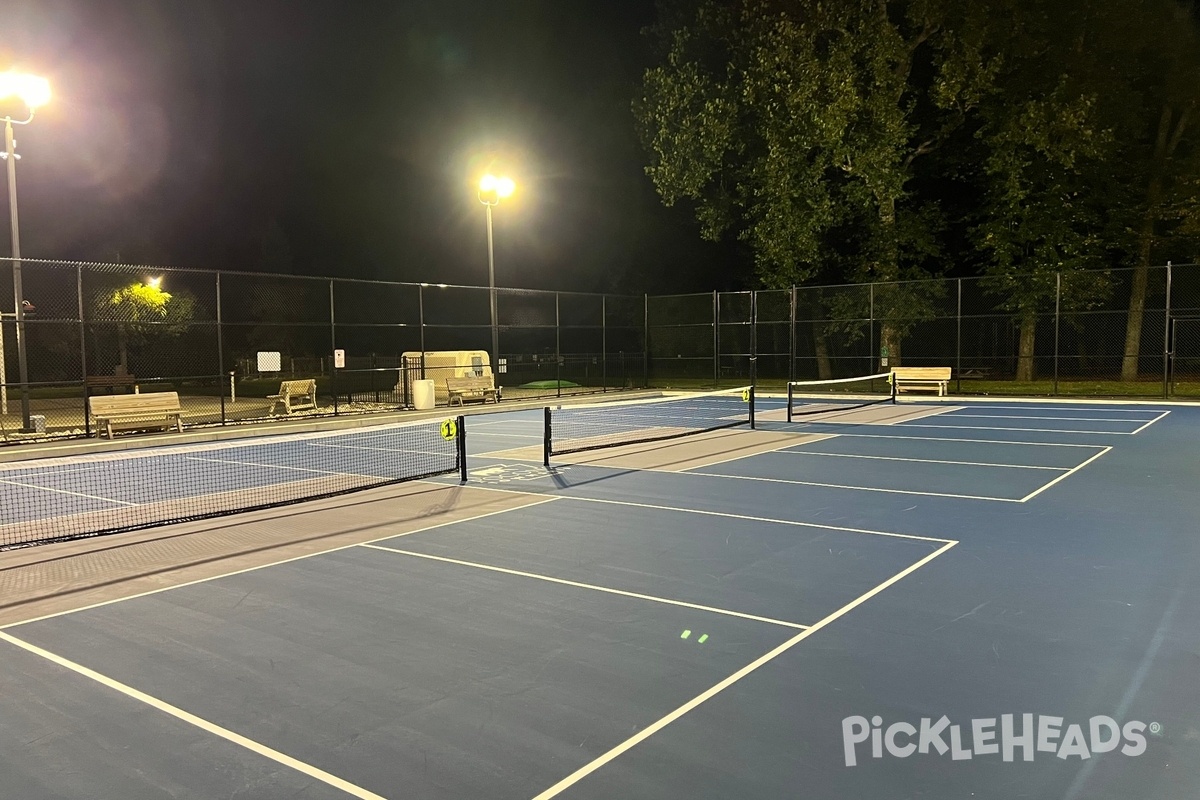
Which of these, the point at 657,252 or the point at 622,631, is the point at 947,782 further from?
the point at 657,252

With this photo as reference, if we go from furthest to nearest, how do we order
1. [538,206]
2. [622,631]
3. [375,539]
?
1. [538,206]
2. [375,539]
3. [622,631]

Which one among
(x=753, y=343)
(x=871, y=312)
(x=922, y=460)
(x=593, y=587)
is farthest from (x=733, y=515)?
(x=871, y=312)

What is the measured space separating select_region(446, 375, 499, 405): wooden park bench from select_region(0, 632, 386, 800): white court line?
62.5 feet

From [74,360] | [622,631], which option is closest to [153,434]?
[622,631]

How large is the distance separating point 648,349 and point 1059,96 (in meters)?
16.2

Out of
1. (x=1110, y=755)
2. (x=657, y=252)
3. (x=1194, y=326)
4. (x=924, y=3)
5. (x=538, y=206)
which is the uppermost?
(x=924, y=3)

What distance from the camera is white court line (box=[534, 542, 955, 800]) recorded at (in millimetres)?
3396

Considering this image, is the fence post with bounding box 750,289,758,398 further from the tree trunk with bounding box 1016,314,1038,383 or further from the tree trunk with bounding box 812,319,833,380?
the tree trunk with bounding box 1016,314,1038,383

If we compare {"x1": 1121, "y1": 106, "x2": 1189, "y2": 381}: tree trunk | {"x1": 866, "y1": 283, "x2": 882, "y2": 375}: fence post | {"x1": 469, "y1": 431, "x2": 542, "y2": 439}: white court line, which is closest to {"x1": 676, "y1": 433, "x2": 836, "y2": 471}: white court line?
{"x1": 469, "y1": 431, "x2": 542, "y2": 439}: white court line

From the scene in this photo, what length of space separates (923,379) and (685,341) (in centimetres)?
1006

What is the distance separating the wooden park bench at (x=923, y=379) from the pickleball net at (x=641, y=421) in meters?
5.34

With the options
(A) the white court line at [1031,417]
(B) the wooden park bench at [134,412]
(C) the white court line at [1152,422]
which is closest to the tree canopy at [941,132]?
(C) the white court line at [1152,422]

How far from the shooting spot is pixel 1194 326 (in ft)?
92.5

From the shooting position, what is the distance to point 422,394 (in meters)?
22.4
